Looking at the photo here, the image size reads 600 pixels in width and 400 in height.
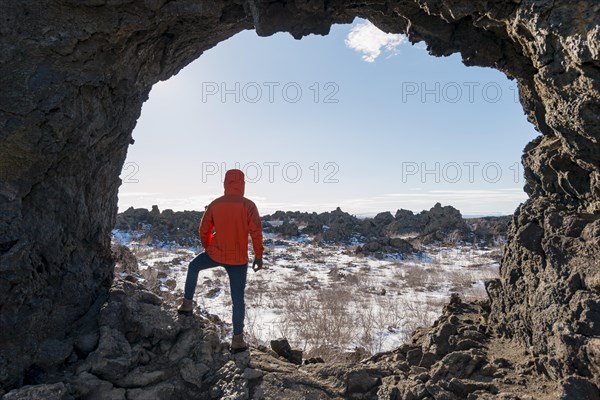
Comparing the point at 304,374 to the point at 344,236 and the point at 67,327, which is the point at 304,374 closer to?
the point at 67,327

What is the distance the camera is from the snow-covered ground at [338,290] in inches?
251

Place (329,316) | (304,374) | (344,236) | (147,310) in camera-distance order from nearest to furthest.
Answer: (304,374), (147,310), (329,316), (344,236)

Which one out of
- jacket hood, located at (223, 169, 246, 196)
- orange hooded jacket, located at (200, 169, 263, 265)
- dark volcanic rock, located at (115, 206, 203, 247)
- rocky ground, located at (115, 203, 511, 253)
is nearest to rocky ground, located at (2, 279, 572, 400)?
orange hooded jacket, located at (200, 169, 263, 265)

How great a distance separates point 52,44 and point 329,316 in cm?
550

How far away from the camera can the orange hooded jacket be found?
Answer: 4184mm

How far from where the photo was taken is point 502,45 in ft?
12.6

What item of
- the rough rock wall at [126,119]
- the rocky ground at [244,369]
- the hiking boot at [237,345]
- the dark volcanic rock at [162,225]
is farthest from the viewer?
the dark volcanic rock at [162,225]

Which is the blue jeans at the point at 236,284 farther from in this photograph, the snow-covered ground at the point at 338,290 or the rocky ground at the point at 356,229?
the rocky ground at the point at 356,229

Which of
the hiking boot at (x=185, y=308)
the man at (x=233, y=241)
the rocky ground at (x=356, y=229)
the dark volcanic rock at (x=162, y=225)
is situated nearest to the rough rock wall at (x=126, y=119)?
the hiking boot at (x=185, y=308)

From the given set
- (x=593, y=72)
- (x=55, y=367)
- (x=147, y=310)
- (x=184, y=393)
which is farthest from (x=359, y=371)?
(x=593, y=72)

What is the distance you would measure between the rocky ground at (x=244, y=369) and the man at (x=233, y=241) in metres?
0.34

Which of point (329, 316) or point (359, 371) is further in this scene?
point (329, 316)

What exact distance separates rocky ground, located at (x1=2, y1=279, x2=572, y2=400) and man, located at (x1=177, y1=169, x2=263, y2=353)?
344mm

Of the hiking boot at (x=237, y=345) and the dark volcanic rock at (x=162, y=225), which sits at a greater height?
the dark volcanic rock at (x=162, y=225)
